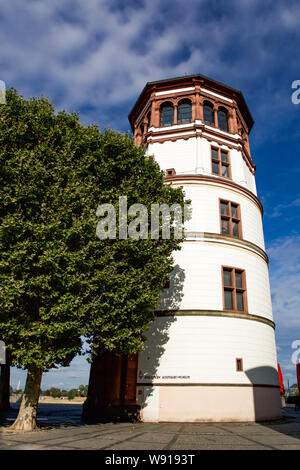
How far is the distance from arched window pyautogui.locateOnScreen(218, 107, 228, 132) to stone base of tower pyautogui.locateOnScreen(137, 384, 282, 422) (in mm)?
18823

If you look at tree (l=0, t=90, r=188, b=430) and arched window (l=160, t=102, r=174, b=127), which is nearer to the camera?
tree (l=0, t=90, r=188, b=430)

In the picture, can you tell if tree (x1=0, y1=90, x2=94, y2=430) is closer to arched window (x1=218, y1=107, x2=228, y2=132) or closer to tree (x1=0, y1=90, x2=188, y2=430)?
tree (x1=0, y1=90, x2=188, y2=430)

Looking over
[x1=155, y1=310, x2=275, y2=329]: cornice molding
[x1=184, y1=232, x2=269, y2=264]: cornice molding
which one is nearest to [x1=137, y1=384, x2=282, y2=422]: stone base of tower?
[x1=155, y1=310, x2=275, y2=329]: cornice molding

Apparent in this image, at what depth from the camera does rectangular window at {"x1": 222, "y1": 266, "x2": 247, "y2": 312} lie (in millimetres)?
19172

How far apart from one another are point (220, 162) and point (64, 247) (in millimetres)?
15527

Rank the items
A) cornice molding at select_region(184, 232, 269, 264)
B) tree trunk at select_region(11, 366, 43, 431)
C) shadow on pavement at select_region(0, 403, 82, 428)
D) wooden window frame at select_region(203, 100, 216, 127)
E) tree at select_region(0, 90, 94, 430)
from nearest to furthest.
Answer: tree at select_region(0, 90, 94, 430) → tree trunk at select_region(11, 366, 43, 431) → shadow on pavement at select_region(0, 403, 82, 428) → cornice molding at select_region(184, 232, 269, 264) → wooden window frame at select_region(203, 100, 216, 127)

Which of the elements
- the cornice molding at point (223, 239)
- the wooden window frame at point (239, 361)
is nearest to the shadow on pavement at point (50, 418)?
the wooden window frame at point (239, 361)

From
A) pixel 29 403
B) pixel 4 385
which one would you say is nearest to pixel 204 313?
pixel 29 403

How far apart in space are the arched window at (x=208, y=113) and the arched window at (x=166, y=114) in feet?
8.46

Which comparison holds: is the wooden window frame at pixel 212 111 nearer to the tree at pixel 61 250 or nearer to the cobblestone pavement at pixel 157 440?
the tree at pixel 61 250

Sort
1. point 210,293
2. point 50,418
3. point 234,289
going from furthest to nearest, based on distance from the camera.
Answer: point 234,289 < point 210,293 < point 50,418

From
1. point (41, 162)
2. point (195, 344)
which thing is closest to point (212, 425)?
point (195, 344)

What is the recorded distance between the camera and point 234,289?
19297 mm

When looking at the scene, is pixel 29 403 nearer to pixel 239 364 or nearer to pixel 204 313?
pixel 204 313
